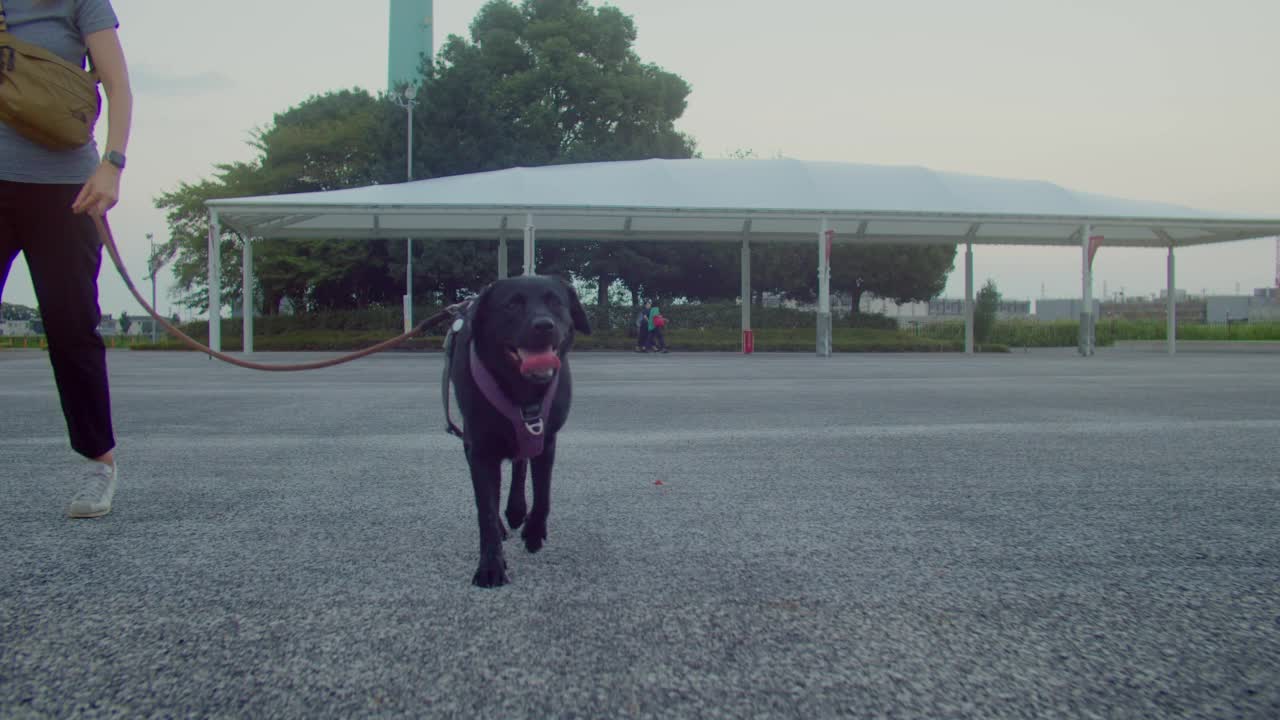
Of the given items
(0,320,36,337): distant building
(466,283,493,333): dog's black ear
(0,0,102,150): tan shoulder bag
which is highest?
(0,0,102,150): tan shoulder bag

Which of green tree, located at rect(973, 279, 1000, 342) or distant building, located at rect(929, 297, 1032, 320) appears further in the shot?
distant building, located at rect(929, 297, 1032, 320)

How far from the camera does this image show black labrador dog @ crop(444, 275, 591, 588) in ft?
7.59

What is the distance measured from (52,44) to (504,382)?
7.25 feet

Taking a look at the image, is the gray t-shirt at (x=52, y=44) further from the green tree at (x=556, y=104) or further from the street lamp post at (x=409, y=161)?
the green tree at (x=556, y=104)

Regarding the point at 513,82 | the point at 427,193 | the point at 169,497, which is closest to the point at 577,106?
the point at 513,82

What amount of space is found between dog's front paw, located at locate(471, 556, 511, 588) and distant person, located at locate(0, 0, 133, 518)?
171 centimetres

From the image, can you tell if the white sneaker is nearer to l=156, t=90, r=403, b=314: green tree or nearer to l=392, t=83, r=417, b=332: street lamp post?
l=392, t=83, r=417, b=332: street lamp post

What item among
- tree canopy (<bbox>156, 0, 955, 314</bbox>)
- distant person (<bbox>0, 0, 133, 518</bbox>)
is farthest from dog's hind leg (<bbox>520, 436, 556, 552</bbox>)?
tree canopy (<bbox>156, 0, 955, 314</bbox>)

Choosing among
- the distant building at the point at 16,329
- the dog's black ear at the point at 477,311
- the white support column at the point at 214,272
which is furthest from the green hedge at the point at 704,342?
the dog's black ear at the point at 477,311

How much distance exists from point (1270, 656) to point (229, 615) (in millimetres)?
2382

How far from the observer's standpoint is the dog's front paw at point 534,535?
2.71 m

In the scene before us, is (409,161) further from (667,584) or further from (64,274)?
(667,584)

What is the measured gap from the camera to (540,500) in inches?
105

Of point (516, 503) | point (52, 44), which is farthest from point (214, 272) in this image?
point (516, 503)
